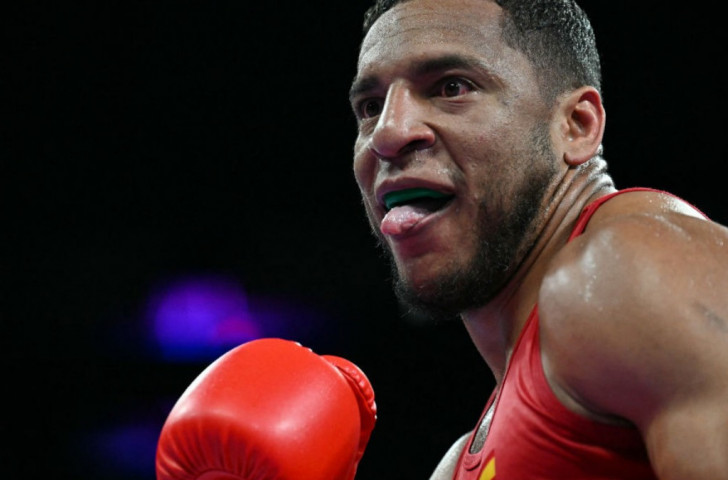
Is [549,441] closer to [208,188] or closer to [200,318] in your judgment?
[200,318]

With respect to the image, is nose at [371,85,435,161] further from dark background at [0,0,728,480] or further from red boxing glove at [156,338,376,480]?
dark background at [0,0,728,480]

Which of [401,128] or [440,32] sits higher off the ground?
[440,32]

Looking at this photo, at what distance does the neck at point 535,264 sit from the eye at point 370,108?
37 cm

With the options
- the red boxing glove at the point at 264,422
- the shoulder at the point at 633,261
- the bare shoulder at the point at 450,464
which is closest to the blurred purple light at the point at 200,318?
the bare shoulder at the point at 450,464

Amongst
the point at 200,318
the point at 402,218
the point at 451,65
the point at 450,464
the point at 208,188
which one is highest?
the point at 451,65

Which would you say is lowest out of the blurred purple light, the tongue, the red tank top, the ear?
the blurred purple light

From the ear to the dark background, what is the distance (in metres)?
2.49

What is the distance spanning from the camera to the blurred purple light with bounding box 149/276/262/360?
12.5ft

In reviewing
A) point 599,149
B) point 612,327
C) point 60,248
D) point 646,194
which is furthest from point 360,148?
point 60,248

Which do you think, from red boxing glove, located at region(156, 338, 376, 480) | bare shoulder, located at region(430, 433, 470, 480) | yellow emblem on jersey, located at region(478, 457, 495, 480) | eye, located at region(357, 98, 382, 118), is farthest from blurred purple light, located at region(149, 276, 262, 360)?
yellow emblem on jersey, located at region(478, 457, 495, 480)

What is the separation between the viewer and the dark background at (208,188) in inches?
146

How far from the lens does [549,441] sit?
99 centimetres

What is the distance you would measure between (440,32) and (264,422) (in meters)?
0.75

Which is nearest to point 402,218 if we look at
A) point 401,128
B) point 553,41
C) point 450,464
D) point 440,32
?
point 401,128
